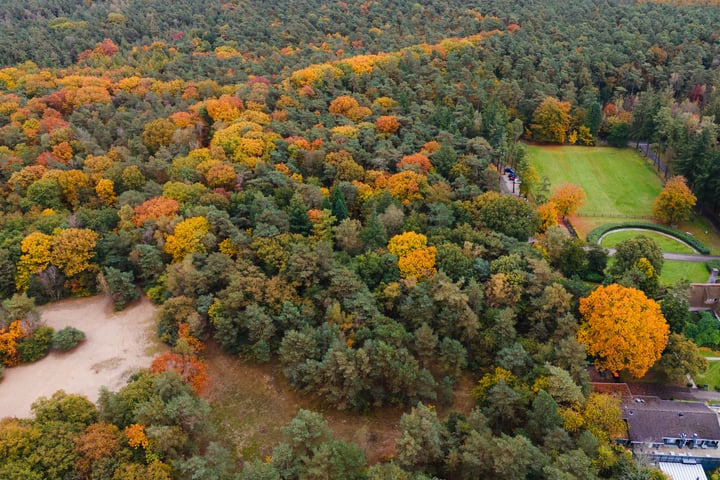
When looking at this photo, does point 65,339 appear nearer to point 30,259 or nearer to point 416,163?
point 30,259

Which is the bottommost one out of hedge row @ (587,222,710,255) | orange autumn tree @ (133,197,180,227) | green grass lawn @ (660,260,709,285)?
green grass lawn @ (660,260,709,285)

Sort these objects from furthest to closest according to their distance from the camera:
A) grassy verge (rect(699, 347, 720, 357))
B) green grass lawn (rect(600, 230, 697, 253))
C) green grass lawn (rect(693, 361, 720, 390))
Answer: green grass lawn (rect(600, 230, 697, 253)) → grassy verge (rect(699, 347, 720, 357)) → green grass lawn (rect(693, 361, 720, 390))

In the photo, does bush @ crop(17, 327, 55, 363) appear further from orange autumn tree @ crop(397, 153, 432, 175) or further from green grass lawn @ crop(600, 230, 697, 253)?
green grass lawn @ crop(600, 230, 697, 253)

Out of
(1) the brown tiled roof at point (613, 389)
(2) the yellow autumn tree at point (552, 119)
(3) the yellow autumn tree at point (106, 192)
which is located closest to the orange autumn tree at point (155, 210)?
(3) the yellow autumn tree at point (106, 192)

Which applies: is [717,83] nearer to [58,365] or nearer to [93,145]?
[93,145]

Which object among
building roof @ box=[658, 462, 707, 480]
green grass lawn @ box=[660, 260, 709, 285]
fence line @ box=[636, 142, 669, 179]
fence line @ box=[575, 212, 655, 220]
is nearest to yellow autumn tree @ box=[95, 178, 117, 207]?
fence line @ box=[575, 212, 655, 220]

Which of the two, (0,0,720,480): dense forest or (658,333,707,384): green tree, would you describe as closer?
(0,0,720,480): dense forest

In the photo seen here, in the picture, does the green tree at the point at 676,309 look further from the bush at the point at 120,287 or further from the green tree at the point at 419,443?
the bush at the point at 120,287
